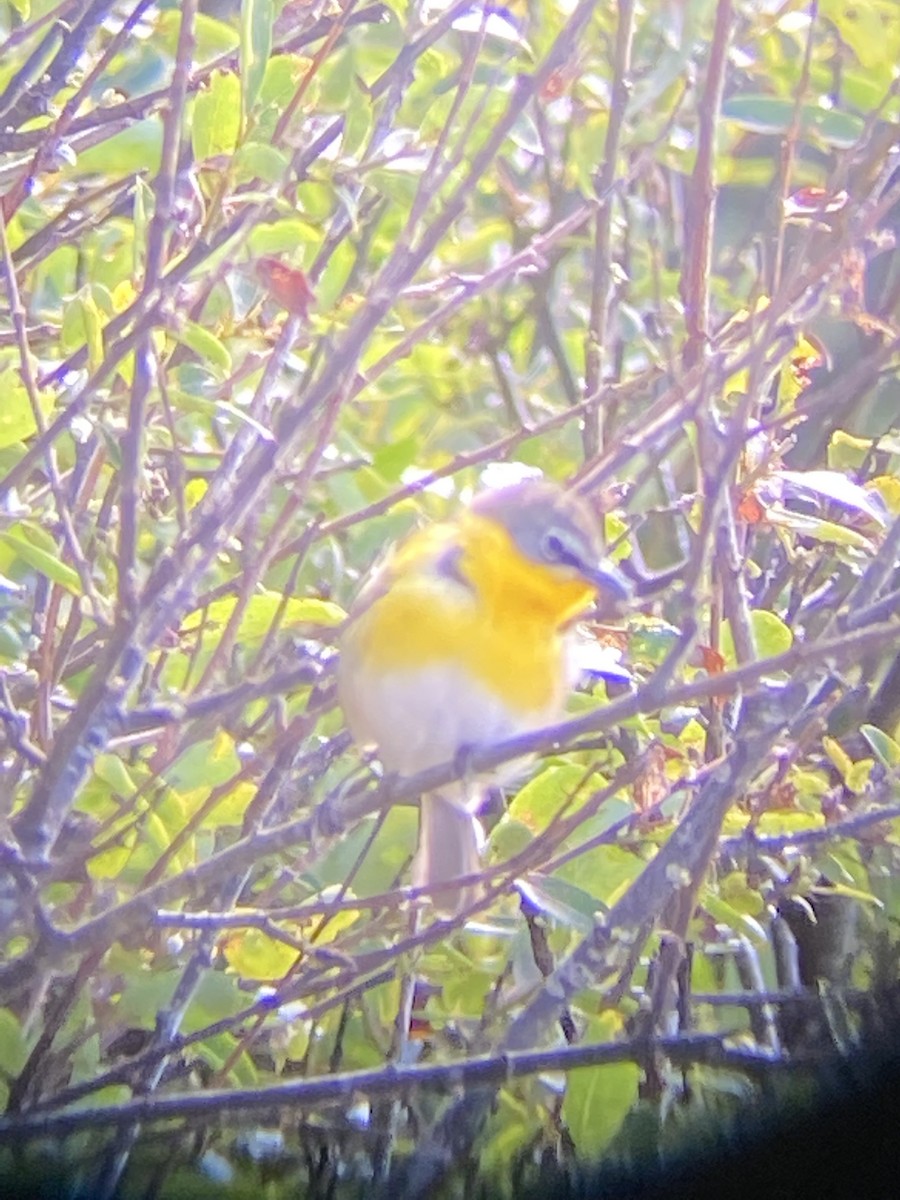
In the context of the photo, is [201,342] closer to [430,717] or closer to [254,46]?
[254,46]

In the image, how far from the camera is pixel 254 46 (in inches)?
26.8

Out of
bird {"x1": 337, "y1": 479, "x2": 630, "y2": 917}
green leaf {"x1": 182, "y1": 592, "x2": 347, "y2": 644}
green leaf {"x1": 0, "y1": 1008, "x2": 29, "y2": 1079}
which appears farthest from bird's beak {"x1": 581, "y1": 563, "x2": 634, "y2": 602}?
green leaf {"x1": 0, "y1": 1008, "x2": 29, "y2": 1079}

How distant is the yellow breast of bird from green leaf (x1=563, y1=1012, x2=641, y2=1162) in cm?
19

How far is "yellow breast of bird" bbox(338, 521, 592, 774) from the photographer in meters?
0.85

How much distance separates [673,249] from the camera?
105 centimetres

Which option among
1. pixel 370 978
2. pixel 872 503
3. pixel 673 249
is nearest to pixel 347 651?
pixel 370 978

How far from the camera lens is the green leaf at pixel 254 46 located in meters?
0.68

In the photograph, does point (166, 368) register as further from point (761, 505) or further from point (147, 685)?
point (761, 505)

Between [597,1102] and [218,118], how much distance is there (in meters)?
0.47

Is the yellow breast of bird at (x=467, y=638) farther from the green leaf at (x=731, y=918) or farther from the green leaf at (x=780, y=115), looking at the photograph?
the green leaf at (x=780, y=115)

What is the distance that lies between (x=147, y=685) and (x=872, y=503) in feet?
1.27

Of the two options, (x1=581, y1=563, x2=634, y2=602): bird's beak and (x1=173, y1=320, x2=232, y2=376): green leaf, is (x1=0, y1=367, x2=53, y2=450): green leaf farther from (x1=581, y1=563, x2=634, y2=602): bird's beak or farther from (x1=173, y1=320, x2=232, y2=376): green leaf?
(x1=581, y1=563, x2=634, y2=602): bird's beak

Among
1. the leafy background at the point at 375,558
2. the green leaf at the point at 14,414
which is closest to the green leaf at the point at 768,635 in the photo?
the leafy background at the point at 375,558

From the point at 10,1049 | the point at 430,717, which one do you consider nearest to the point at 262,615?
the point at 430,717
